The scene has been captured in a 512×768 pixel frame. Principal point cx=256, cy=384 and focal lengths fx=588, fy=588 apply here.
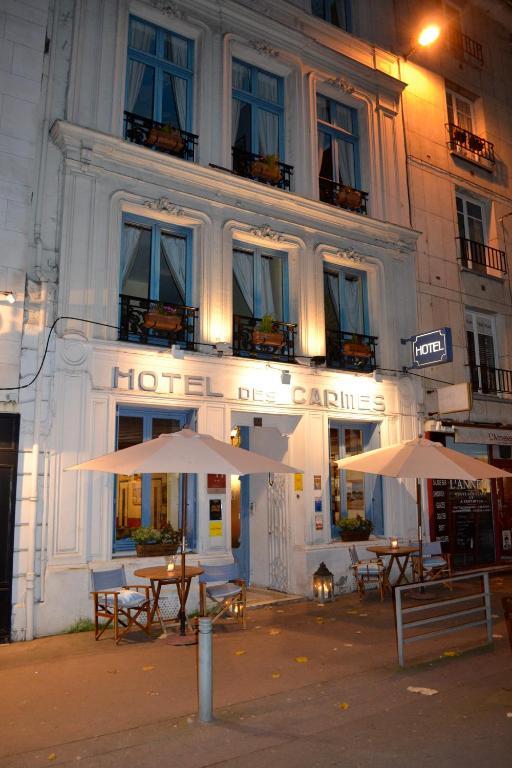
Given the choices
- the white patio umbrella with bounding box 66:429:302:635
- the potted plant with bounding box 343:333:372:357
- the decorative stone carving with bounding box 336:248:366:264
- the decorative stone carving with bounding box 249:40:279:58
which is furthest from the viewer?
the decorative stone carving with bounding box 336:248:366:264

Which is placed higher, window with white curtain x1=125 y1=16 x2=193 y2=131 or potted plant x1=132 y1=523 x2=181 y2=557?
window with white curtain x1=125 y1=16 x2=193 y2=131

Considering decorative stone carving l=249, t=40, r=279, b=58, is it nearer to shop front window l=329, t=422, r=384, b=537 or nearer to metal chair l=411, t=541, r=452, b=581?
shop front window l=329, t=422, r=384, b=537

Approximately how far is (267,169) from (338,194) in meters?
1.92

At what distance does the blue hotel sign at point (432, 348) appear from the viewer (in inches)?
455

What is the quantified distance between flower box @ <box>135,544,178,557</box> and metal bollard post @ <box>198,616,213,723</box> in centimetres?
427

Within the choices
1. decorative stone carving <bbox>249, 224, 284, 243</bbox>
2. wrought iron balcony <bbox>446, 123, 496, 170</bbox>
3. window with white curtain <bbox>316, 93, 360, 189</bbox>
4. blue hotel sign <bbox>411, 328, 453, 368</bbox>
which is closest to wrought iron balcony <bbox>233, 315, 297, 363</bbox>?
decorative stone carving <bbox>249, 224, 284, 243</bbox>

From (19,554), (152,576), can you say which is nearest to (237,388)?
(152,576)

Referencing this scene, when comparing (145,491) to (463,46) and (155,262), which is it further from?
(463,46)

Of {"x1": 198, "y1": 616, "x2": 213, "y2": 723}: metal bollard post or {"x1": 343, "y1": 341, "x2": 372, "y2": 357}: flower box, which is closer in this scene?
{"x1": 198, "y1": 616, "x2": 213, "y2": 723}: metal bollard post

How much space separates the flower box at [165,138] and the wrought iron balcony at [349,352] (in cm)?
458

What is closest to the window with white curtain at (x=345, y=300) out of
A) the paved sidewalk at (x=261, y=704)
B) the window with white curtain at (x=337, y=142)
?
the window with white curtain at (x=337, y=142)

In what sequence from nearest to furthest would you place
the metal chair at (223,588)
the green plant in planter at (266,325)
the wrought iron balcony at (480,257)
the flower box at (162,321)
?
1. the metal chair at (223,588)
2. the flower box at (162,321)
3. the green plant in planter at (266,325)
4. the wrought iron balcony at (480,257)

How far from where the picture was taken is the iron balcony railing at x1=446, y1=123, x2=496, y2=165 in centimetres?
1538

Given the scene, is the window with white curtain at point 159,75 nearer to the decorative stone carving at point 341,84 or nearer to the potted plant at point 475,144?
the decorative stone carving at point 341,84
